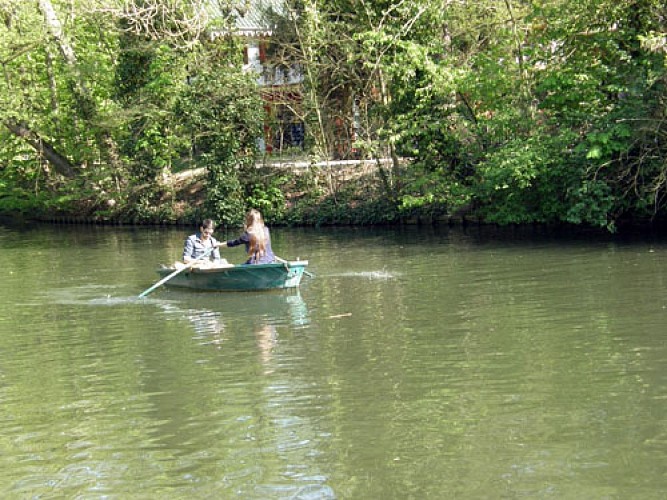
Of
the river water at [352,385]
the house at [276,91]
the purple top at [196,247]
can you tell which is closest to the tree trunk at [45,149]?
the house at [276,91]

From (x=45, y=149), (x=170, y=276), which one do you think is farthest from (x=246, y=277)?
(x=45, y=149)

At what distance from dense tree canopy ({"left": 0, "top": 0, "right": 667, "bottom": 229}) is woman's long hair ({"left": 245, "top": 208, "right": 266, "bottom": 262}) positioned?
792 centimetres

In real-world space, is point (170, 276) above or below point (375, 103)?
below

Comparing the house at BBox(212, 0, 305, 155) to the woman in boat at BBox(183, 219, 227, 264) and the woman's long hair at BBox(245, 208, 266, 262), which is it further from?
the woman's long hair at BBox(245, 208, 266, 262)

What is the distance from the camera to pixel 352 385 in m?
11.4

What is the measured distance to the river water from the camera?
8461 millimetres

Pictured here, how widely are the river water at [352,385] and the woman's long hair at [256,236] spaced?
2.45ft

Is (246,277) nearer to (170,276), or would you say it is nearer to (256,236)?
(256,236)

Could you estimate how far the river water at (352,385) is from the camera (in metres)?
8.46

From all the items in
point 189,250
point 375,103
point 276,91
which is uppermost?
point 276,91

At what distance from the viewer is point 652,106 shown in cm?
2375

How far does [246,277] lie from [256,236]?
745mm

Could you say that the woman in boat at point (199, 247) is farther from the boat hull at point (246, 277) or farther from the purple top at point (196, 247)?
the boat hull at point (246, 277)

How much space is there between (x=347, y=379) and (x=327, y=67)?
71.9ft
